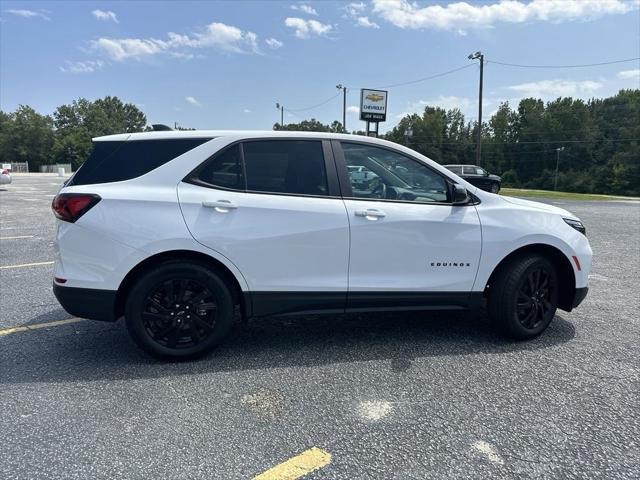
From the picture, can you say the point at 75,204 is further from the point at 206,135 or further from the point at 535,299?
the point at 535,299

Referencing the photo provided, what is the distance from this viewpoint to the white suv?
3385mm

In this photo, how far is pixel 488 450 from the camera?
2.53 m

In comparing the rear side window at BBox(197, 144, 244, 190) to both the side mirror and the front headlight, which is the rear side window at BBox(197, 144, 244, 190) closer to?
the side mirror

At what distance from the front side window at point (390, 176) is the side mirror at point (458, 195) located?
0.06 metres

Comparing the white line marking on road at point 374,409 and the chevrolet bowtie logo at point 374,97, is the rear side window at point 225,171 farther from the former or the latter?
the chevrolet bowtie logo at point 374,97

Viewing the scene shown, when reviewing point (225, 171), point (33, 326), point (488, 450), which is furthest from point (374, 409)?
point (33, 326)

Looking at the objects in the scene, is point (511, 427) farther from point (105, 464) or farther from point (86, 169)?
point (86, 169)

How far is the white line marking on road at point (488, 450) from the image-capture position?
8.06ft

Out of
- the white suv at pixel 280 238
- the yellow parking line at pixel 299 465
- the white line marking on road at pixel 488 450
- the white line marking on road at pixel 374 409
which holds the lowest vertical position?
the yellow parking line at pixel 299 465

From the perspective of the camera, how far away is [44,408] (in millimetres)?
2918

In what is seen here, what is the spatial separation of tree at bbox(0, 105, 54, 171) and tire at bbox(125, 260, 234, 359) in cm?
9860

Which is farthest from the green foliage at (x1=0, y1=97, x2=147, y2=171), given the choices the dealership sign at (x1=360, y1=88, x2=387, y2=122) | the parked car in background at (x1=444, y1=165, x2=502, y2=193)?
the parked car in background at (x1=444, y1=165, x2=502, y2=193)

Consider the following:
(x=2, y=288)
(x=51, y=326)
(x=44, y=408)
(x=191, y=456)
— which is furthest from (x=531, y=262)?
(x=2, y=288)

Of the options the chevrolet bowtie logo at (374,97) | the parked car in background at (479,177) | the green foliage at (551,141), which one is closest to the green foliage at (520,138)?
the green foliage at (551,141)
